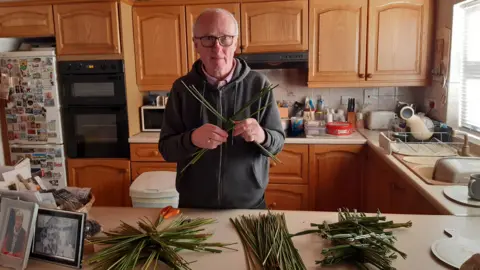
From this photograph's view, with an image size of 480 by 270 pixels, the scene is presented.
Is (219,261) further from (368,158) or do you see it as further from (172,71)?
(172,71)

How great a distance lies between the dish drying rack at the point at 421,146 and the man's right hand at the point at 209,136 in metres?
1.53

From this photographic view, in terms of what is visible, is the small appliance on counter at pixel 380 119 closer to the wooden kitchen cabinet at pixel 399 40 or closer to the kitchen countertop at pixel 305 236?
the wooden kitchen cabinet at pixel 399 40

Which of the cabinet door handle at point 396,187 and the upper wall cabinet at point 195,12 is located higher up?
the upper wall cabinet at point 195,12

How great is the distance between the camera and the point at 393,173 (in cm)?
244

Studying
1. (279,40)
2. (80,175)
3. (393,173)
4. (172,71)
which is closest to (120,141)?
(80,175)

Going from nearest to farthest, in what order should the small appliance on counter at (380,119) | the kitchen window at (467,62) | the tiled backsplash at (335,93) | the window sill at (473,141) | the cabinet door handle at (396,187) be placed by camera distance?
the cabinet door handle at (396,187), the window sill at (473,141), the kitchen window at (467,62), the small appliance on counter at (380,119), the tiled backsplash at (335,93)

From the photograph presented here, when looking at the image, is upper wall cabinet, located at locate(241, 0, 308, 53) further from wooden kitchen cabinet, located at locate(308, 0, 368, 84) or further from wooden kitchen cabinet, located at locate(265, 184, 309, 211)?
wooden kitchen cabinet, located at locate(265, 184, 309, 211)

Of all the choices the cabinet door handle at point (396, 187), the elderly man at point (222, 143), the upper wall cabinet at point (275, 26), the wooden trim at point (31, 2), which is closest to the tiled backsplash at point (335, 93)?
the upper wall cabinet at point (275, 26)

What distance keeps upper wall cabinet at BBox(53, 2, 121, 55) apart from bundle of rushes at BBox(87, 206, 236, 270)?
2259 millimetres

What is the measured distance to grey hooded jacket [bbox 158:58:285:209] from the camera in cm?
161

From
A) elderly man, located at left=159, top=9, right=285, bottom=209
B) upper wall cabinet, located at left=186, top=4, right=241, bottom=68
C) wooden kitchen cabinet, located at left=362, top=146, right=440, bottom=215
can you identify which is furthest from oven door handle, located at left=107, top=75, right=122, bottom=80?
wooden kitchen cabinet, located at left=362, top=146, right=440, bottom=215

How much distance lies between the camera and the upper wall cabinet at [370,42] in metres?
3.13

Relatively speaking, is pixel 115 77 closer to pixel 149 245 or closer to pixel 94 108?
pixel 94 108

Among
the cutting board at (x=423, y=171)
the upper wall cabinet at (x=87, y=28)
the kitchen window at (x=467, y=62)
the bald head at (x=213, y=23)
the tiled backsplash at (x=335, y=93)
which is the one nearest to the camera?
the bald head at (x=213, y=23)
